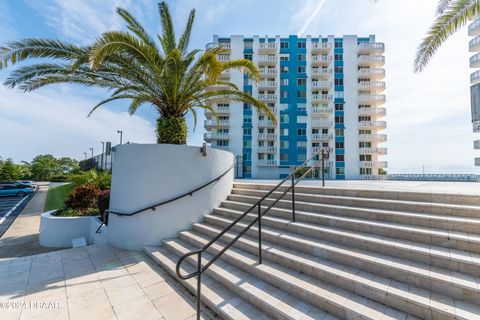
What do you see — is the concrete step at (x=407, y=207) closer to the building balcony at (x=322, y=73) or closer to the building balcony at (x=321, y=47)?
the building balcony at (x=322, y=73)

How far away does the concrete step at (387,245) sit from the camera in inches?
95.9

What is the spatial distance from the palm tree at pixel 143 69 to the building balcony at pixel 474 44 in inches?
1247

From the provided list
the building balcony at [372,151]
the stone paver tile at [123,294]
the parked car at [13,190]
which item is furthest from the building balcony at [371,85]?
the parked car at [13,190]

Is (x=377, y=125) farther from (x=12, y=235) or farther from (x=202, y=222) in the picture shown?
(x=12, y=235)

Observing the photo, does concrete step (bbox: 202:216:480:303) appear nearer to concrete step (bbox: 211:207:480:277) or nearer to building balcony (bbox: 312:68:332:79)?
concrete step (bbox: 211:207:480:277)

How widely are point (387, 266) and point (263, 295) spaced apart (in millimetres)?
1661

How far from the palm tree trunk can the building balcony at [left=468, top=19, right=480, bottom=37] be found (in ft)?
112

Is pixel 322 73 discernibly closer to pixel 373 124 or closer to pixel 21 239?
pixel 373 124

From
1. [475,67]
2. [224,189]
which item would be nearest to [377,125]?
[475,67]

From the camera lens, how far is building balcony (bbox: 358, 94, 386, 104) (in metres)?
29.8

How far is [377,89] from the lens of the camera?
30.9 m

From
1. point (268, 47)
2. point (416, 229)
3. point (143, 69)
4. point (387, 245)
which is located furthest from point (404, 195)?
point (268, 47)

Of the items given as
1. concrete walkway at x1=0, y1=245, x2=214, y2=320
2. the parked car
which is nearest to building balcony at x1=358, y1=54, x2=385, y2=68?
concrete walkway at x1=0, y1=245, x2=214, y2=320

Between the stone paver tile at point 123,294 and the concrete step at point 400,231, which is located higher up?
the concrete step at point 400,231
